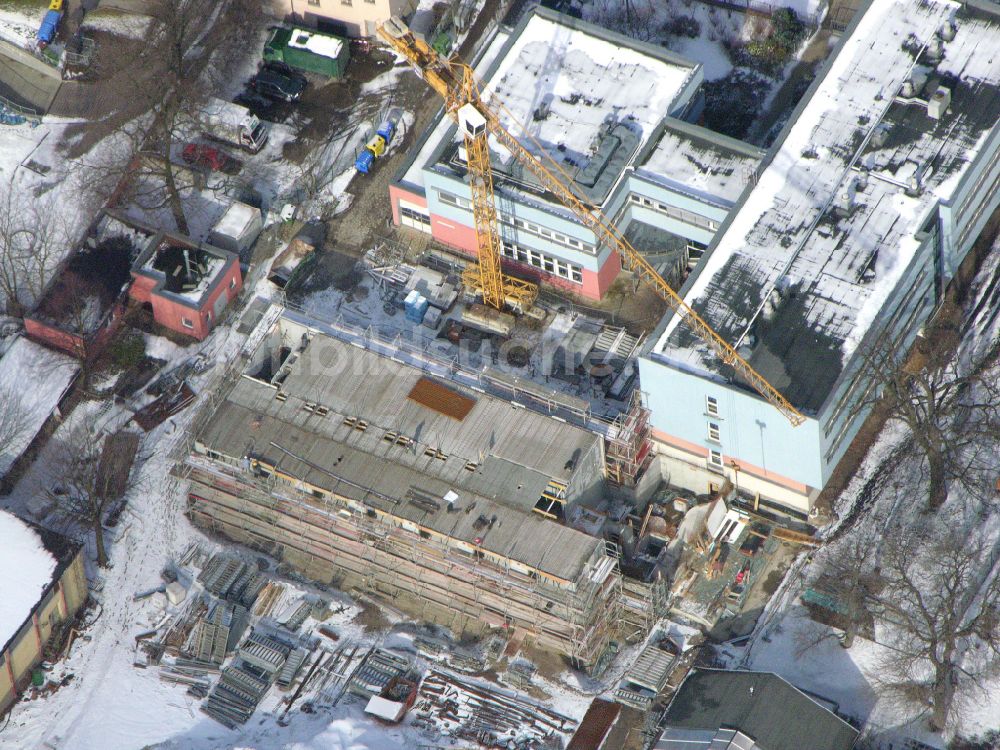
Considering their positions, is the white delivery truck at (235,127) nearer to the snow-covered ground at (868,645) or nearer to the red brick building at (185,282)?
the red brick building at (185,282)

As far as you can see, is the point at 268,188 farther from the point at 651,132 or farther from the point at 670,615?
the point at 670,615

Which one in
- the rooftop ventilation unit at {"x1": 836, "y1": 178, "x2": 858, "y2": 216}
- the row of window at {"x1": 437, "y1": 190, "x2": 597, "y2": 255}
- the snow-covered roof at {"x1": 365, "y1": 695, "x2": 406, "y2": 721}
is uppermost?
the rooftop ventilation unit at {"x1": 836, "y1": 178, "x2": 858, "y2": 216}

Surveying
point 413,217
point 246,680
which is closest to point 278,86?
point 413,217

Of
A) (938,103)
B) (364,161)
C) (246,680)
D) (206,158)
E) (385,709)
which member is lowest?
(246,680)

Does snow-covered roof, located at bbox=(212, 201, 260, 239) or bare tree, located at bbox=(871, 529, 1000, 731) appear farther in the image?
snow-covered roof, located at bbox=(212, 201, 260, 239)

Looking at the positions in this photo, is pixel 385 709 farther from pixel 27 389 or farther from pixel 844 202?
Answer: pixel 844 202

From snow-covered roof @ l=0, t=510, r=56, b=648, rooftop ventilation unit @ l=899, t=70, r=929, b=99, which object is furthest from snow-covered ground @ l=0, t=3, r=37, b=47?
rooftop ventilation unit @ l=899, t=70, r=929, b=99

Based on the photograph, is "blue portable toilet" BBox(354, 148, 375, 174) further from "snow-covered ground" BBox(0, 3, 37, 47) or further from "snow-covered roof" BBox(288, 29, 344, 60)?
"snow-covered ground" BBox(0, 3, 37, 47)

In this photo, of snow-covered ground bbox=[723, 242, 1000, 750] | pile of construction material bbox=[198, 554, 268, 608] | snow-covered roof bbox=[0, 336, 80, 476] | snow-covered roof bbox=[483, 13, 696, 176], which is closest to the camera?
snow-covered ground bbox=[723, 242, 1000, 750]
